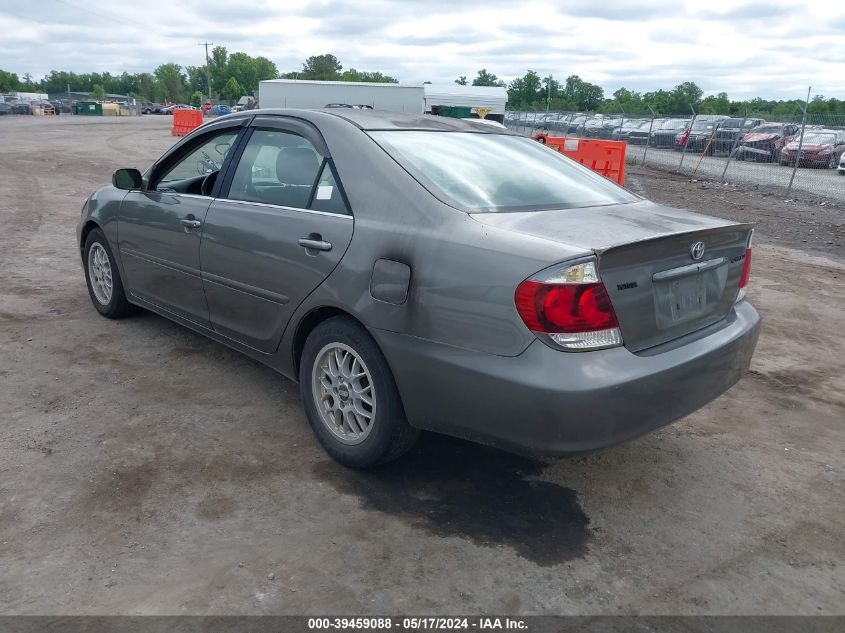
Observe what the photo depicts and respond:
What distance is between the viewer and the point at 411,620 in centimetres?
236

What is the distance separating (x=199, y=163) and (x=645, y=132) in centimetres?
2490

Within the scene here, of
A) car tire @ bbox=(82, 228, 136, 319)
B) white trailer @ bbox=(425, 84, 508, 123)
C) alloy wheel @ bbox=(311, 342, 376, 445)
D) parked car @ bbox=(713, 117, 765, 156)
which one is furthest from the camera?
white trailer @ bbox=(425, 84, 508, 123)

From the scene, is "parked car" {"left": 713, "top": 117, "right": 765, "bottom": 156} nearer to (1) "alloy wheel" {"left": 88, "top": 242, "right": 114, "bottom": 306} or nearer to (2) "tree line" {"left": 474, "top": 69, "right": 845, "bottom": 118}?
(1) "alloy wheel" {"left": 88, "top": 242, "right": 114, "bottom": 306}

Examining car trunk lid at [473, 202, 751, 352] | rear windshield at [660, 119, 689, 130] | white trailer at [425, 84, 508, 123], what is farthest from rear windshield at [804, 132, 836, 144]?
car trunk lid at [473, 202, 751, 352]

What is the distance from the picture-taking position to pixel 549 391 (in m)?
2.53

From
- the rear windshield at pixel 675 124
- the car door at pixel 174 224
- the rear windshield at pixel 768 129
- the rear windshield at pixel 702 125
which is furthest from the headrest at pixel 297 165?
the rear windshield at pixel 675 124

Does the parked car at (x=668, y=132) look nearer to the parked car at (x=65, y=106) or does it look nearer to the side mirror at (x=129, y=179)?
the side mirror at (x=129, y=179)

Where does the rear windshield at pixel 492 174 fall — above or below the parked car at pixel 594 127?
above

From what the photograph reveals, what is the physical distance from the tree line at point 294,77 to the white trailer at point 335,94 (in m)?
39.6

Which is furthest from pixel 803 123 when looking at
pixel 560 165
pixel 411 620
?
pixel 411 620

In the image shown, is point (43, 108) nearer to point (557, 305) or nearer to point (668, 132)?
point (668, 132)

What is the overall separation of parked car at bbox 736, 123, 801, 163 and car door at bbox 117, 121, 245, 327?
19.0 meters

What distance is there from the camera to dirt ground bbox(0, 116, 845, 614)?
2500mm

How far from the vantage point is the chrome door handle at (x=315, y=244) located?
322cm
